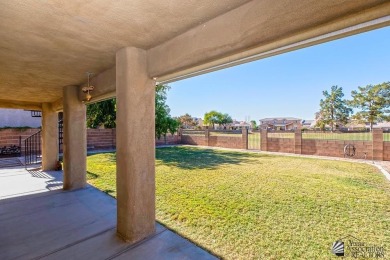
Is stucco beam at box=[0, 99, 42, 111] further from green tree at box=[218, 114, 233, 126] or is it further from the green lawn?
green tree at box=[218, 114, 233, 126]

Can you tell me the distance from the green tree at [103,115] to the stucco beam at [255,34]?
48.5ft

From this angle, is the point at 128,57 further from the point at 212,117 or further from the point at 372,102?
the point at 212,117

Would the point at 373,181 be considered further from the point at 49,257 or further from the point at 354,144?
the point at 49,257

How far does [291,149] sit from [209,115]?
4727 cm

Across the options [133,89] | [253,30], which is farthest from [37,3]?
[253,30]

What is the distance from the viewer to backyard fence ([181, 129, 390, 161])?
30.8ft

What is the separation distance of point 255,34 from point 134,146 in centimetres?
206

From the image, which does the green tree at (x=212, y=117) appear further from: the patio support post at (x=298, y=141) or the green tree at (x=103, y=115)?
the patio support post at (x=298, y=141)

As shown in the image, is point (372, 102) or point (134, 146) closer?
point (134, 146)

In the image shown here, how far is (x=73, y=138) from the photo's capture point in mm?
5070

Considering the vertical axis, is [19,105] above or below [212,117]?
below

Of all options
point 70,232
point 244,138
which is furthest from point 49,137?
point 244,138

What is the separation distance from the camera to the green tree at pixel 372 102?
24047mm

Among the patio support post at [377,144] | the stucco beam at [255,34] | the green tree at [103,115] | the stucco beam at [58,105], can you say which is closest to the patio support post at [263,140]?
the patio support post at [377,144]
